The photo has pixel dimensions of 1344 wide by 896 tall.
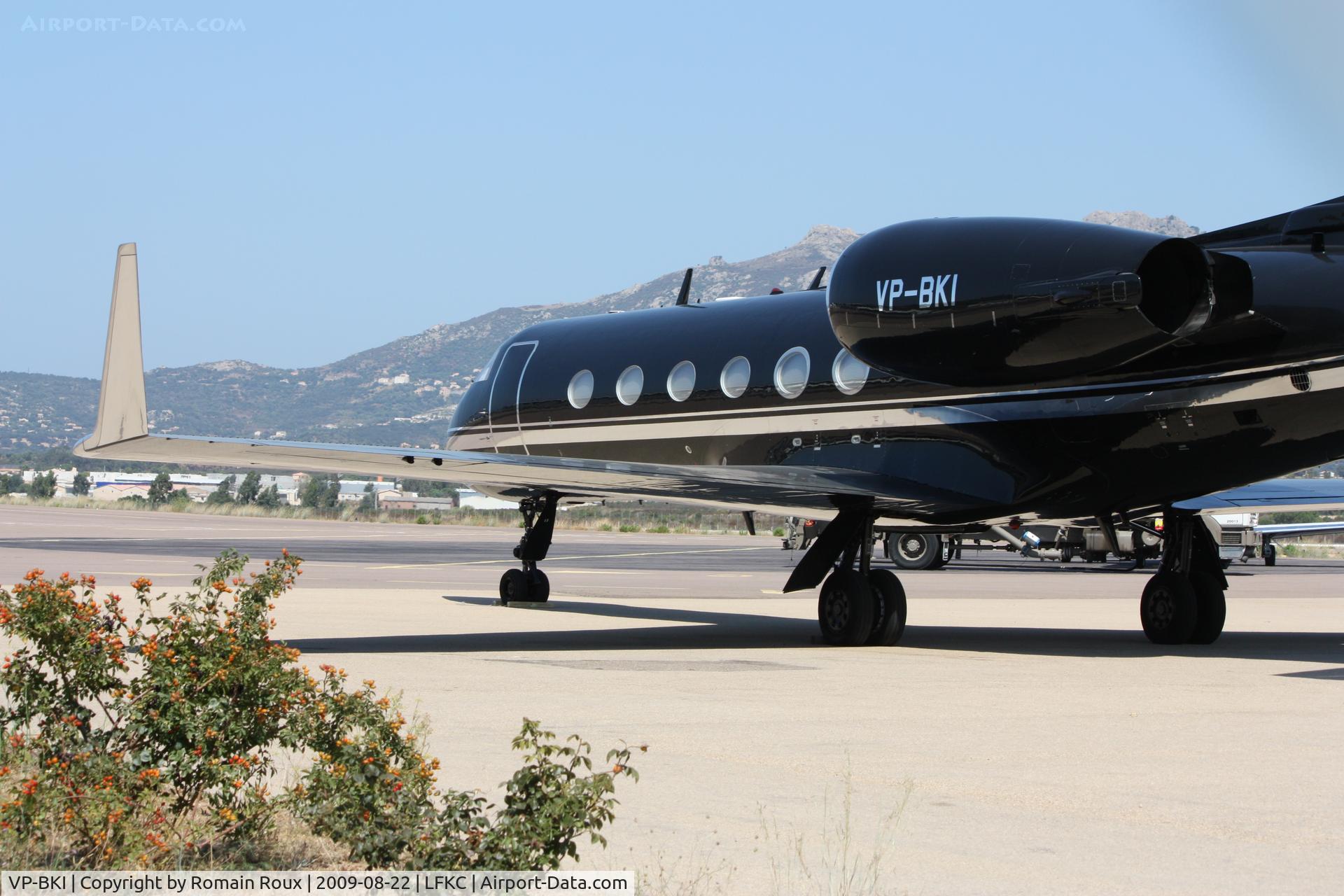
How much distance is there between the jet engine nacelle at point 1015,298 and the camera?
11.4m

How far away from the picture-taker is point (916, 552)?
3738 centimetres

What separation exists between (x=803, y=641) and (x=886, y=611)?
4.58 feet

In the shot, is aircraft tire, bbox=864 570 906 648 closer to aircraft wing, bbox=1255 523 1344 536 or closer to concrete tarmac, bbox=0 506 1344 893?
concrete tarmac, bbox=0 506 1344 893

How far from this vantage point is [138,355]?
485 inches

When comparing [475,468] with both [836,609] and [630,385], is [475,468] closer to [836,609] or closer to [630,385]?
[836,609]

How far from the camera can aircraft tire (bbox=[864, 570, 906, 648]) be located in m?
14.5

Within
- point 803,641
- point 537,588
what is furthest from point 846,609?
point 537,588

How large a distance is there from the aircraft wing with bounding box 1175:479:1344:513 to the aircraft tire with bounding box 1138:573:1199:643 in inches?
53.7

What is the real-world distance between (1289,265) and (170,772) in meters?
9.84

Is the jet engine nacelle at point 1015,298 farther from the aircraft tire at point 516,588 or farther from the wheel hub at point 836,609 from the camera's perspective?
the aircraft tire at point 516,588

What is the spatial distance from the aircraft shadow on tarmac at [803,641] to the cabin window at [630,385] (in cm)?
280

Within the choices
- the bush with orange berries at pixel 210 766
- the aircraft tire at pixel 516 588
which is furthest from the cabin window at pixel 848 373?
the bush with orange berries at pixel 210 766

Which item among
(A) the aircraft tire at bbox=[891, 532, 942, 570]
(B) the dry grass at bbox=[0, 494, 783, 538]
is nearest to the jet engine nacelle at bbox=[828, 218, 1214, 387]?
(A) the aircraft tire at bbox=[891, 532, 942, 570]

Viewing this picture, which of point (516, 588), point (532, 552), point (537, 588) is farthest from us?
point (537, 588)
